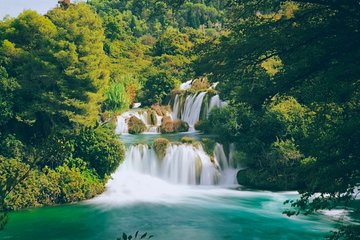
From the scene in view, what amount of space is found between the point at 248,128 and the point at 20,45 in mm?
11647

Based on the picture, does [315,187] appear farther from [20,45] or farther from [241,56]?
[20,45]

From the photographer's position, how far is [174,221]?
46.6 feet

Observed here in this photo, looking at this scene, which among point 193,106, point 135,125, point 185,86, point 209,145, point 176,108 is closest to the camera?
point 209,145

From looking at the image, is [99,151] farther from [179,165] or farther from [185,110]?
[185,110]

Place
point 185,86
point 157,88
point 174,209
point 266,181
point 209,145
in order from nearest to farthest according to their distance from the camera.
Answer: point 174,209 → point 266,181 → point 209,145 → point 157,88 → point 185,86

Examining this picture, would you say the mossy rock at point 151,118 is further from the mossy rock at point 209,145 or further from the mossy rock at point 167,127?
the mossy rock at point 209,145

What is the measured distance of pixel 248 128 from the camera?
20.5 metres

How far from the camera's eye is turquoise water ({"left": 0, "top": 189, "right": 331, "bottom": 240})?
1277 cm

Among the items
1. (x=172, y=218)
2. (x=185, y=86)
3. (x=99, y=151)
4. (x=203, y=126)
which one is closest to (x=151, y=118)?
(x=203, y=126)

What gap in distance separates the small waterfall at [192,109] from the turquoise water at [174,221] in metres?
12.7

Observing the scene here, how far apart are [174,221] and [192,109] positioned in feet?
53.4

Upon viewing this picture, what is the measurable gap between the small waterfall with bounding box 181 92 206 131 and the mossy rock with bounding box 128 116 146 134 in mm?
3590

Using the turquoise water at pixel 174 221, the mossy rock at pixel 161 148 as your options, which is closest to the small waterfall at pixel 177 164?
the mossy rock at pixel 161 148

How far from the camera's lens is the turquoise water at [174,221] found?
12773 mm
